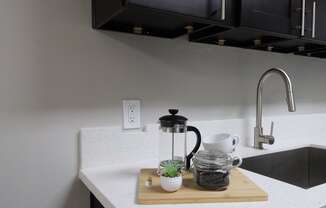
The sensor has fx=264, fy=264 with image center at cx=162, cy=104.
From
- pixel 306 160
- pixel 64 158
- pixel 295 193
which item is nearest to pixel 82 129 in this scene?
pixel 64 158

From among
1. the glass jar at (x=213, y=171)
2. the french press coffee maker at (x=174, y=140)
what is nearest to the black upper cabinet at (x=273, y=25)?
the french press coffee maker at (x=174, y=140)

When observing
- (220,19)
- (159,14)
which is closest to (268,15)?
(220,19)

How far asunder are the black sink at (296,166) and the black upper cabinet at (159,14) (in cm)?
70

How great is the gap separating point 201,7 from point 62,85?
0.56m

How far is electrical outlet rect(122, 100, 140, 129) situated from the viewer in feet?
3.54

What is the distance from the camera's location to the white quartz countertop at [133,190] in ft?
2.21

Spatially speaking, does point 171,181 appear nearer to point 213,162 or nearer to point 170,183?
point 170,183

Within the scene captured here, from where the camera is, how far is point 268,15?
1.03m

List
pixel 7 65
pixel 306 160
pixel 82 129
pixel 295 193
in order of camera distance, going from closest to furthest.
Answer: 1. pixel 295 193
2. pixel 7 65
3. pixel 82 129
4. pixel 306 160

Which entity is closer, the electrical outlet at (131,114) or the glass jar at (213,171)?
the glass jar at (213,171)

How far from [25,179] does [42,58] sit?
42 cm

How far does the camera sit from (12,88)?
0.87 m

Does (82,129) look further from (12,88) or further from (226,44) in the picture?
(226,44)

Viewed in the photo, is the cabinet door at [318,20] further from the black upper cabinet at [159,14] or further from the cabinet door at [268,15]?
the black upper cabinet at [159,14]
